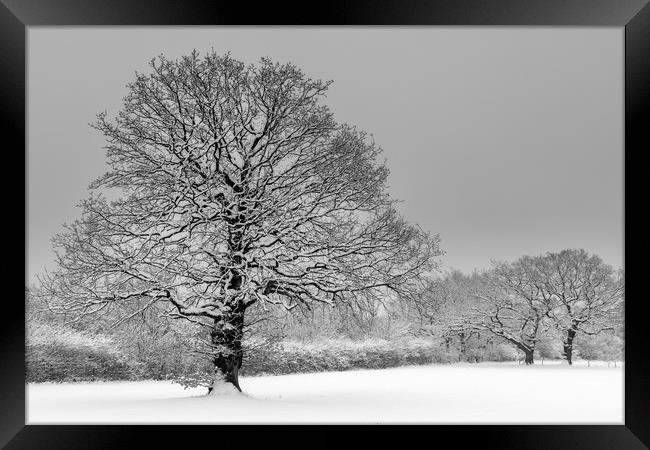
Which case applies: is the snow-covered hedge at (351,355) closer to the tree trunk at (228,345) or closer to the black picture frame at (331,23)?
the tree trunk at (228,345)

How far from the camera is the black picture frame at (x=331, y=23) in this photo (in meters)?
4.86

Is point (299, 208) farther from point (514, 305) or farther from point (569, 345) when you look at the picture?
point (569, 345)

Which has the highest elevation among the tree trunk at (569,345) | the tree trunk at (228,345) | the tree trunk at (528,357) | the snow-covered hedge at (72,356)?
the tree trunk at (228,345)

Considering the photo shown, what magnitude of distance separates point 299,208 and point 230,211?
111 centimetres

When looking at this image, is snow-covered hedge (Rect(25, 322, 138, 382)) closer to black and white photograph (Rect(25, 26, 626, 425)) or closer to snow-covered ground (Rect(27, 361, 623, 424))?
black and white photograph (Rect(25, 26, 626, 425))

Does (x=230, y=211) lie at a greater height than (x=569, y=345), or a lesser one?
greater

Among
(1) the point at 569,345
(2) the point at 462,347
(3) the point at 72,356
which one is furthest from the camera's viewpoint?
(2) the point at 462,347

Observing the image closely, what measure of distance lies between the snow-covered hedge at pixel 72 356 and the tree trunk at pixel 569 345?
14307 mm

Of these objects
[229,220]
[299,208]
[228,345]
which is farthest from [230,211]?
[228,345]

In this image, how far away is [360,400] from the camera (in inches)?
372

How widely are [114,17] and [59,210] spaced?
271 inches

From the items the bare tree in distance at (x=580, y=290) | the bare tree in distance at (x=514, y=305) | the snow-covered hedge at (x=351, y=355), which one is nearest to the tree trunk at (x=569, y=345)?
the bare tree in distance at (x=580, y=290)
